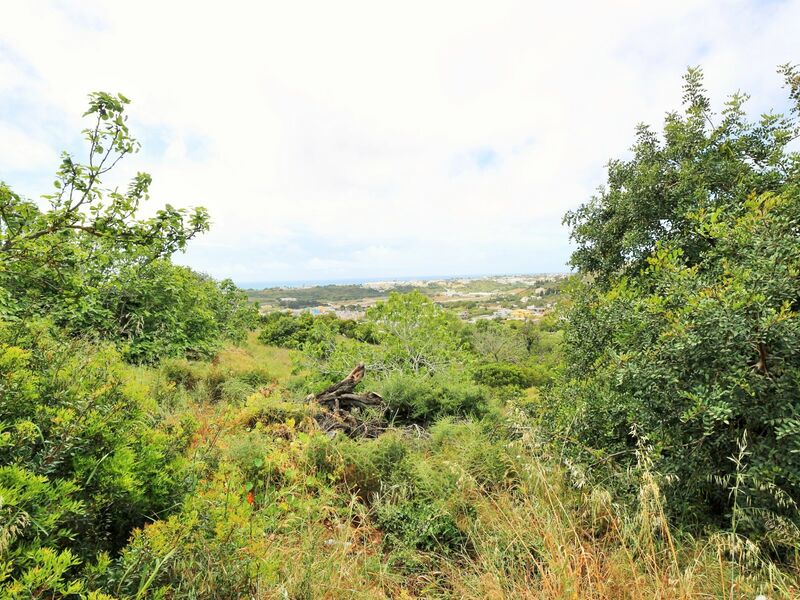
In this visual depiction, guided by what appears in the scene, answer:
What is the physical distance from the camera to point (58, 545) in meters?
1.80

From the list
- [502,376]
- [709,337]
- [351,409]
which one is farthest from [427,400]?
[502,376]

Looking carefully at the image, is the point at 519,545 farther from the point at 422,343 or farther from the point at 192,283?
the point at 192,283

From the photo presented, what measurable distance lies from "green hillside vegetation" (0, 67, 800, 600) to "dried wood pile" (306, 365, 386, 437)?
22cm

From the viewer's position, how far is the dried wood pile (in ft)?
20.8

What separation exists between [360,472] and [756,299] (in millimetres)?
4402

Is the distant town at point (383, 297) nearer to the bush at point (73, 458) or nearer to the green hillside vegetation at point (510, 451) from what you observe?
the green hillside vegetation at point (510, 451)

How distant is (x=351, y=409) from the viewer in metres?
7.14

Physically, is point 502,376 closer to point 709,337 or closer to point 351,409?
point 351,409

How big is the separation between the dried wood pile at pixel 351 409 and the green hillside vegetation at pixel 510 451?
22cm

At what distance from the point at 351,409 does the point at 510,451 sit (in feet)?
10.8

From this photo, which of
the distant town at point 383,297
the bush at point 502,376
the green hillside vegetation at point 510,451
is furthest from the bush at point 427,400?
the distant town at point 383,297

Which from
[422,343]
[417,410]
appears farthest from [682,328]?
[422,343]

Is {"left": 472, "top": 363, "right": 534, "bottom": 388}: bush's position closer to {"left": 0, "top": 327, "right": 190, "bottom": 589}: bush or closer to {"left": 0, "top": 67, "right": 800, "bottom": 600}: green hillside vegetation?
{"left": 0, "top": 67, "right": 800, "bottom": 600}: green hillside vegetation

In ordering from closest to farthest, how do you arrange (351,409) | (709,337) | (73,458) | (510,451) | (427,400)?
(73,458) → (709,337) → (510,451) → (351,409) → (427,400)
